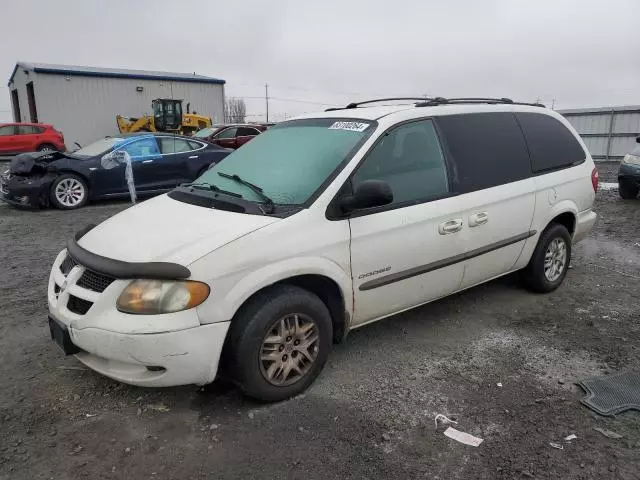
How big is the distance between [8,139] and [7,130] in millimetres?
479

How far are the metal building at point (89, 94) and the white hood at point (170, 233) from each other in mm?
33527

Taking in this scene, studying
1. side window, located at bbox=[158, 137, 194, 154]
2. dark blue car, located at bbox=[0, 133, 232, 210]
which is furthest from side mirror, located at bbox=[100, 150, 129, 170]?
side window, located at bbox=[158, 137, 194, 154]

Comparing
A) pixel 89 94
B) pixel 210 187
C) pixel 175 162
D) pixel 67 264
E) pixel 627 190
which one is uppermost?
pixel 89 94

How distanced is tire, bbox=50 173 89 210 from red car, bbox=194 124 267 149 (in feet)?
28.8

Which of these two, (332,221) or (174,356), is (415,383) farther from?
(174,356)

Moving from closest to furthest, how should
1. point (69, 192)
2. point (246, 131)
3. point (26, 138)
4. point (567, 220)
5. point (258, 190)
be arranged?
point (258, 190)
point (567, 220)
point (69, 192)
point (246, 131)
point (26, 138)

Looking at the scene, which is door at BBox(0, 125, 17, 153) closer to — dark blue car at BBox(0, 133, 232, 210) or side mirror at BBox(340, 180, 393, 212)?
dark blue car at BBox(0, 133, 232, 210)

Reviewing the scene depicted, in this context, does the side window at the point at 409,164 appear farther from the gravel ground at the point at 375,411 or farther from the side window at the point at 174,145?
the side window at the point at 174,145


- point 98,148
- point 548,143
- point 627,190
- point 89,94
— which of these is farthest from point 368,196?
point 89,94

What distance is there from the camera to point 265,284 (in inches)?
115

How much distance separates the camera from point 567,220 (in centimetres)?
506

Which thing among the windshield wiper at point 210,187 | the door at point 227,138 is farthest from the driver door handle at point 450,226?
the door at point 227,138

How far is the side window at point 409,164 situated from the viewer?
352 cm

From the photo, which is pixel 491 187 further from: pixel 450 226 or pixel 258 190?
pixel 258 190
